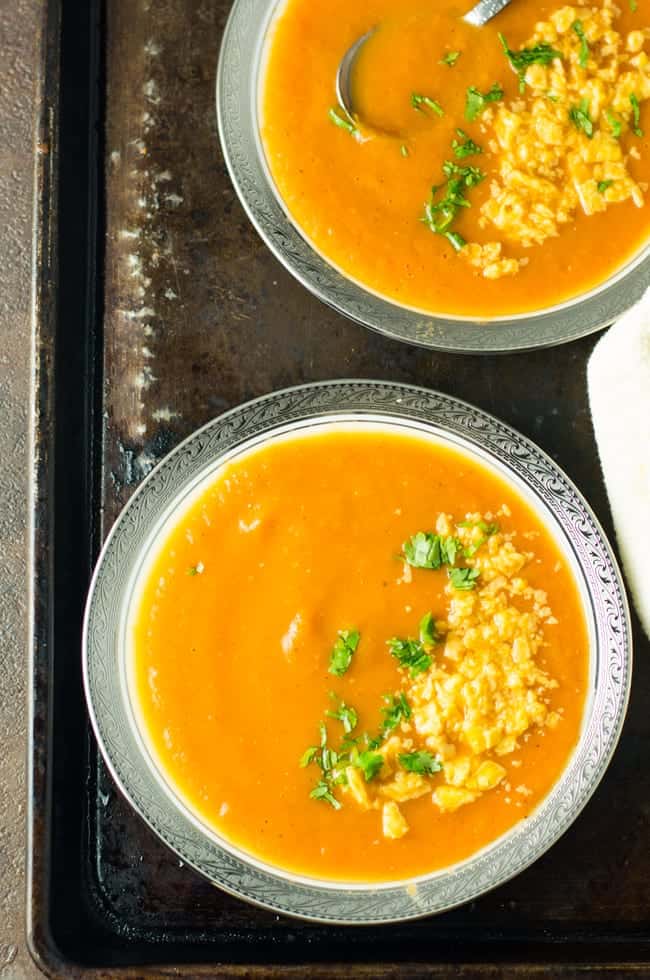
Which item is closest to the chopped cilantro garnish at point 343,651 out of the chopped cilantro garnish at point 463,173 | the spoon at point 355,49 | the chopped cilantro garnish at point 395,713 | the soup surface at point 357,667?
the soup surface at point 357,667

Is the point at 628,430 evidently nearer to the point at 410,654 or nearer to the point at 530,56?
the point at 410,654

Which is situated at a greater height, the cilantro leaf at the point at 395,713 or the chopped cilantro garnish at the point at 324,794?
the cilantro leaf at the point at 395,713

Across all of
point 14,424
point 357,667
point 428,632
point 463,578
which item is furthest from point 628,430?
point 14,424

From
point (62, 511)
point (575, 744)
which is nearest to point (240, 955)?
point (575, 744)

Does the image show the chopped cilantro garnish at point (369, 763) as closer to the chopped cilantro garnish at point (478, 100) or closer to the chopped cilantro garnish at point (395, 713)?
the chopped cilantro garnish at point (395, 713)

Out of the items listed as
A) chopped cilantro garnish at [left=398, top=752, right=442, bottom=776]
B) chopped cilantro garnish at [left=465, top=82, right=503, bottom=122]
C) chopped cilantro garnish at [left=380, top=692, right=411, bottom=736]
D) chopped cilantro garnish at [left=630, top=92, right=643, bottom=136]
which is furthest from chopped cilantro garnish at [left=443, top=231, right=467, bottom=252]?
chopped cilantro garnish at [left=398, top=752, right=442, bottom=776]
